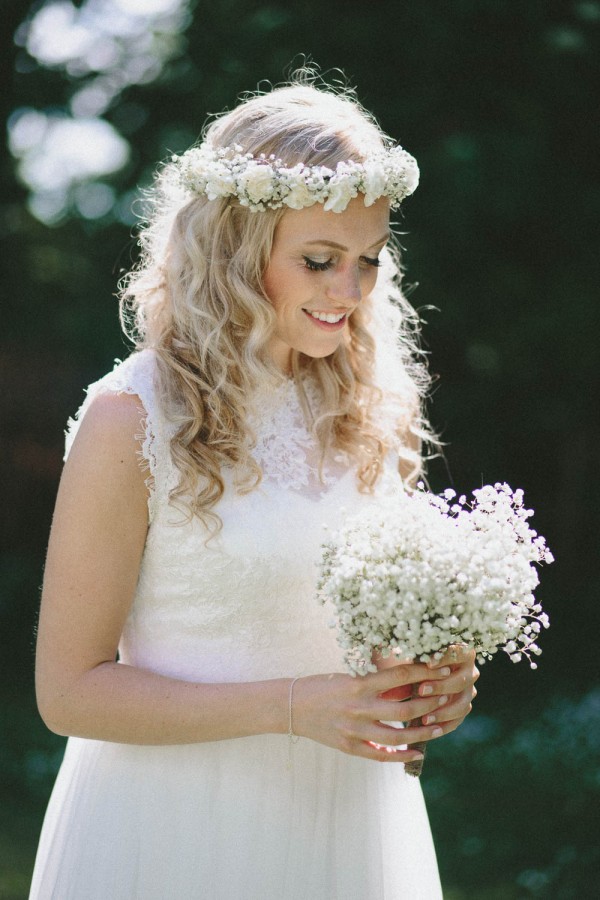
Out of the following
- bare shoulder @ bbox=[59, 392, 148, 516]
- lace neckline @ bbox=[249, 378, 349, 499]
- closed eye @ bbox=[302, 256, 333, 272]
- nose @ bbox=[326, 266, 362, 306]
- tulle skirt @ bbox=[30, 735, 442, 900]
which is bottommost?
tulle skirt @ bbox=[30, 735, 442, 900]

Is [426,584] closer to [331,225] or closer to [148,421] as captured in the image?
[148,421]

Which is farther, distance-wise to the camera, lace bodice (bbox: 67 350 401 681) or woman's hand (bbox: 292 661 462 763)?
lace bodice (bbox: 67 350 401 681)

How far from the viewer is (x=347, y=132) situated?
A: 279cm

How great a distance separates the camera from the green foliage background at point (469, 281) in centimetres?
604

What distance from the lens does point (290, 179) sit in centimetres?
262

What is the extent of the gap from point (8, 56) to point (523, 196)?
367cm

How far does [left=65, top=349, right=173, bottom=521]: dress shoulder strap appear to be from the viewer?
2520 mm

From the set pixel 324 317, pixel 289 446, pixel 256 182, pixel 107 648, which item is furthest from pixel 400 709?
pixel 256 182

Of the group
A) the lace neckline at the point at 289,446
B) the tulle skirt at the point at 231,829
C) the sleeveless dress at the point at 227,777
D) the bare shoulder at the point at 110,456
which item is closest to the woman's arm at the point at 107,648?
the bare shoulder at the point at 110,456

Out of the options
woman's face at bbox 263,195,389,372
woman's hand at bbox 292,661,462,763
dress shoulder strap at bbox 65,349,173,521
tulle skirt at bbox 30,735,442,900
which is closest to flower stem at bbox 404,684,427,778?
woman's hand at bbox 292,661,462,763

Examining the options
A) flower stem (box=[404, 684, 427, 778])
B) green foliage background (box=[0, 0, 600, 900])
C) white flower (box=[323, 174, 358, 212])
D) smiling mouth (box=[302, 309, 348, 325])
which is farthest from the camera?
green foliage background (box=[0, 0, 600, 900])

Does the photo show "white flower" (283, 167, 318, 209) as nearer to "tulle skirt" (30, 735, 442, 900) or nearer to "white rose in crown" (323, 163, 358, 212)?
"white rose in crown" (323, 163, 358, 212)

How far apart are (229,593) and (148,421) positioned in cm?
48

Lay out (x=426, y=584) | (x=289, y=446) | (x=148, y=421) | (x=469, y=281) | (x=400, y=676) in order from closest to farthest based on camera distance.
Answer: (x=426, y=584) < (x=400, y=676) < (x=148, y=421) < (x=289, y=446) < (x=469, y=281)
